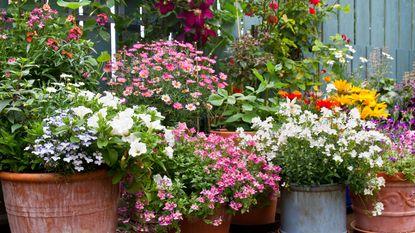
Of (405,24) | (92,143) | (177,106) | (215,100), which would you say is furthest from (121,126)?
(405,24)

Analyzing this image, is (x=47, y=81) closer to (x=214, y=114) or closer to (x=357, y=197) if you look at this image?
(x=214, y=114)

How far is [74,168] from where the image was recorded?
6.04ft

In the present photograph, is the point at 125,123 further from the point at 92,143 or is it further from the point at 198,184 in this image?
the point at 198,184

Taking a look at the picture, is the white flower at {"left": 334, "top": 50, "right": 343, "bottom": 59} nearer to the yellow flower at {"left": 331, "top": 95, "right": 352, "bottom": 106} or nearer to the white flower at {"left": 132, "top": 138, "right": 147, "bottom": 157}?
the yellow flower at {"left": 331, "top": 95, "right": 352, "bottom": 106}

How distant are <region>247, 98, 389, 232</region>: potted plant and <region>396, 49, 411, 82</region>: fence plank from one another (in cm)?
299

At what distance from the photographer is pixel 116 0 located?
2988mm

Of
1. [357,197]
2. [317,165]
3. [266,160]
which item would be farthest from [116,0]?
[357,197]

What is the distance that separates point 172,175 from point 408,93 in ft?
9.07

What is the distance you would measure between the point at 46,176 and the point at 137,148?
331 millimetres

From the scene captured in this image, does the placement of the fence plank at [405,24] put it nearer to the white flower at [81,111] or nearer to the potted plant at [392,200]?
the potted plant at [392,200]

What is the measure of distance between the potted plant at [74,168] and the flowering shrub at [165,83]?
2.20 feet

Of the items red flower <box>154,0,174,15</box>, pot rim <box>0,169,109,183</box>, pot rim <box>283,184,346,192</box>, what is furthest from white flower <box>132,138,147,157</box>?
red flower <box>154,0,174,15</box>

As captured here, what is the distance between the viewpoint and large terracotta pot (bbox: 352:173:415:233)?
2.47 m

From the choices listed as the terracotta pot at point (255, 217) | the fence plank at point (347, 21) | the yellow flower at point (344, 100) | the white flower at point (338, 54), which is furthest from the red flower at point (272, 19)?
the terracotta pot at point (255, 217)
